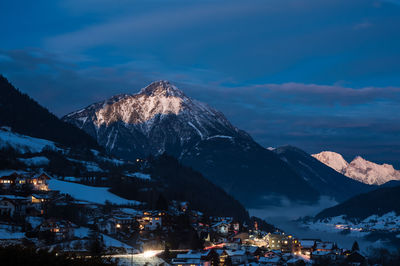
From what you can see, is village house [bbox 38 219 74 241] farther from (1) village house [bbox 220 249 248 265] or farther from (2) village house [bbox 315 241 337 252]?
(2) village house [bbox 315 241 337 252]

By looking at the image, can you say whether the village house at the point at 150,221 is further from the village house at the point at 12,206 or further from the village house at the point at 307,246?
the village house at the point at 307,246

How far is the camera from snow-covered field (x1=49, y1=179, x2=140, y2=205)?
531 feet

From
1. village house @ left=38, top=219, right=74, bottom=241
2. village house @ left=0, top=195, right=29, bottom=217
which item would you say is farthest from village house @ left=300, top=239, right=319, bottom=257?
A: village house @ left=0, top=195, right=29, bottom=217

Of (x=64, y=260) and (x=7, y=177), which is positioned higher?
(x=7, y=177)

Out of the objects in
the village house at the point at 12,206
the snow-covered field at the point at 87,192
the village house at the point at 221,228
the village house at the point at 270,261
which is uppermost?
the snow-covered field at the point at 87,192

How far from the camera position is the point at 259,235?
192 m

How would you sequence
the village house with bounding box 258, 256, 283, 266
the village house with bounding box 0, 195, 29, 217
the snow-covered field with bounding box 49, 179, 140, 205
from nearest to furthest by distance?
the village house with bounding box 0, 195, 29, 217, the village house with bounding box 258, 256, 283, 266, the snow-covered field with bounding box 49, 179, 140, 205

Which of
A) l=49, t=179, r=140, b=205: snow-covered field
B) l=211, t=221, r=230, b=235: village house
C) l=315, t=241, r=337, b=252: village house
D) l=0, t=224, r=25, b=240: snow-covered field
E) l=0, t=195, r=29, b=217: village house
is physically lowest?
l=315, t=241, r=337, b=252: village house

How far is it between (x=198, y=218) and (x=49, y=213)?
2279 inches

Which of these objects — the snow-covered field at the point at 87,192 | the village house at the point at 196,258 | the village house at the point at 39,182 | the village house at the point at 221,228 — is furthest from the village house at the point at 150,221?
the village house at the point at 221,228

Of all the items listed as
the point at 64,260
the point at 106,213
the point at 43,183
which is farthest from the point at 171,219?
the point at 64,260

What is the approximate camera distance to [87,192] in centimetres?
16862

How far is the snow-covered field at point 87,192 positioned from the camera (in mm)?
161750

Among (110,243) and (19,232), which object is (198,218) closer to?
(110,243)
